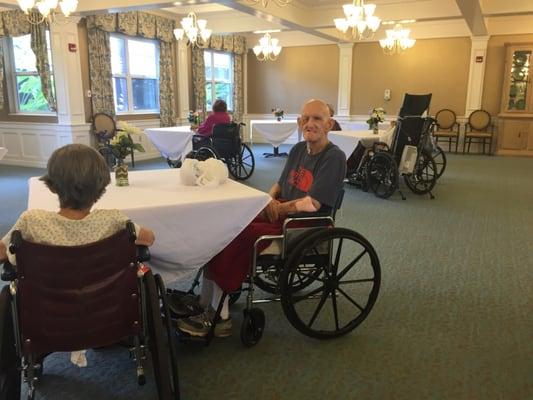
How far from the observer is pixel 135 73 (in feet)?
27.3

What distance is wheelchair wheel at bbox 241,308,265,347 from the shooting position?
2125mm

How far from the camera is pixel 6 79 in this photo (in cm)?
754

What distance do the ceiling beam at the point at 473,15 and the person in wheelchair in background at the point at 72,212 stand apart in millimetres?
6134

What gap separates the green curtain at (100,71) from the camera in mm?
7172

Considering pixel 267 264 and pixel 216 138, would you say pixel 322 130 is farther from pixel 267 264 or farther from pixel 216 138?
pixel 216 138

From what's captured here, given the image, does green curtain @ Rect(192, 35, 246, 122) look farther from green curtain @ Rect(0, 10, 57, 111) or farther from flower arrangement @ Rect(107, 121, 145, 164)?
flower arrangement @ Rect(107, 121, 145, 164)

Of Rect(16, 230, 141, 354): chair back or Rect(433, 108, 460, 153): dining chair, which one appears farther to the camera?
Rect(433, 108, 460, 153): dining chair

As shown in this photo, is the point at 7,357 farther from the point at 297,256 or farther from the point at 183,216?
the point at 297,256

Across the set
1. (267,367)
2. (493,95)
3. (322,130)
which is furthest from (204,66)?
(267,367)

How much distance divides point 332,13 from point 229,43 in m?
2.99

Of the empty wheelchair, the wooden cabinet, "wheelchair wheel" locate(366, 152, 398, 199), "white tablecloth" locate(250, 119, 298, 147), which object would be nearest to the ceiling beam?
the wooden cabinet

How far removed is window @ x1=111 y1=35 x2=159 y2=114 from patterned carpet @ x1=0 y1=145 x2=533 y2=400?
237 inches

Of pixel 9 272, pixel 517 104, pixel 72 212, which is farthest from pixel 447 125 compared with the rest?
pixel 9 272

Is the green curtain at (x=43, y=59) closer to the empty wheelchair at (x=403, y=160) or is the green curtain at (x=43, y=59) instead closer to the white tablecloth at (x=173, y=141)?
the white tablecloth at (x=173, y=141)
